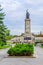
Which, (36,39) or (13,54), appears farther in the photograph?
(36,39)

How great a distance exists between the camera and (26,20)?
152 m

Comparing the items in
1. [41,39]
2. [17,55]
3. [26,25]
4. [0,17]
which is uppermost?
[0,17]

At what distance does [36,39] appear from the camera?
15562cm

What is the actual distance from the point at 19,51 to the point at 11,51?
0.99 metres

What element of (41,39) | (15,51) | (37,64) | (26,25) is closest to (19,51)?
(15,51)

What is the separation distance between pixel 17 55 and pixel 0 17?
36.4 feet

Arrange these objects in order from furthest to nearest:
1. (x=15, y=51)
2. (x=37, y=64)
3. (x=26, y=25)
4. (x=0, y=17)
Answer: (x=26, y=25) < (x=0, y=17) < (x=15, y=51) < (x=37, y=64)

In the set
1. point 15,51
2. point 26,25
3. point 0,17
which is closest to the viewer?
point 15,51

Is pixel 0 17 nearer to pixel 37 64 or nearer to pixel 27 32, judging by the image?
pixel 37 64

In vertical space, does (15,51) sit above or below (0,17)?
below

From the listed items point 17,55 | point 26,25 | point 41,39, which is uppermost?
point 17,55

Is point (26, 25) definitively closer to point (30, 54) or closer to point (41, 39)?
point (41, 39)

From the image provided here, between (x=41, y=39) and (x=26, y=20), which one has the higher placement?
(x=26, y=20)

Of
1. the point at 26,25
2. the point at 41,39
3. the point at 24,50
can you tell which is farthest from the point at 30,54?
the point at 41,39
